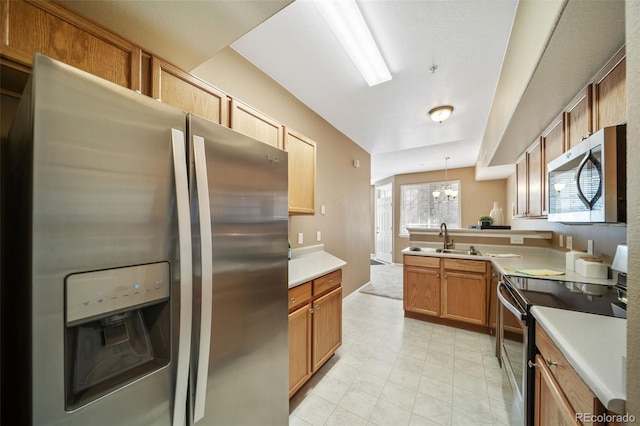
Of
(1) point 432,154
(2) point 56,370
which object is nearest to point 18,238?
(2) point 56,370

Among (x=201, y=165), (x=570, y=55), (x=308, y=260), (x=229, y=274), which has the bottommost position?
(x=308, y=260)

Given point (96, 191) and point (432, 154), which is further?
point (432, 154)

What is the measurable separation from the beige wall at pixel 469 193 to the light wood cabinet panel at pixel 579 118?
198 inches

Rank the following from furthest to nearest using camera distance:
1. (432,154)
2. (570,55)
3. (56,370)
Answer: (432,154) → (570,55) → (56,370)

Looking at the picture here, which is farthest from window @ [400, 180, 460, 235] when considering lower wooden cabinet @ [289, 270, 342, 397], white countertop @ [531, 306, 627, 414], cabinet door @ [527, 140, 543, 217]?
white countertop @ [531, 306, 627, 414]

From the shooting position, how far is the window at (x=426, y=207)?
653cm

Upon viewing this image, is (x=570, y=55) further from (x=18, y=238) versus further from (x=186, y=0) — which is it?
(x=18, y=238)

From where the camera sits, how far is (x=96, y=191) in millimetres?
624

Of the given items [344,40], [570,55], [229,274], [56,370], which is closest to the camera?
[56,370]

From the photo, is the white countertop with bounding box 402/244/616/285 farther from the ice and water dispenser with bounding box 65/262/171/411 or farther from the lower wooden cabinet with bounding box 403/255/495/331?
the ice and water dispenser with bounding box 65/262/171/411

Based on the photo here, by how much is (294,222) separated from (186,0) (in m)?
1.92

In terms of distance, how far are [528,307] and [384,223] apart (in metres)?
6.44

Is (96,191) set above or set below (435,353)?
above

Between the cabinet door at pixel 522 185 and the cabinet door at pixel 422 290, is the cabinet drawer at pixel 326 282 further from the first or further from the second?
the cabinet door at pixel 522 185
